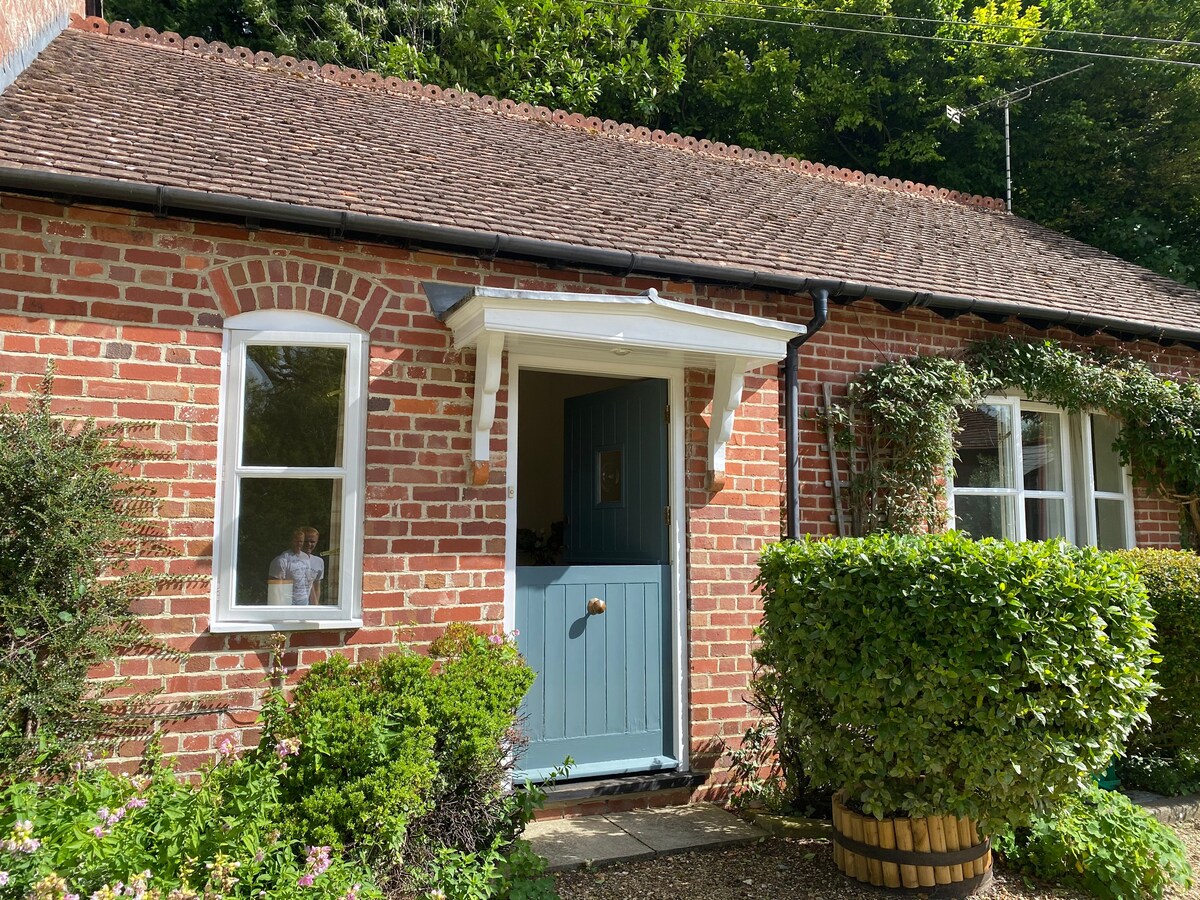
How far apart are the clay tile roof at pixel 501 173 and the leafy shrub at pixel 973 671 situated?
106 inches

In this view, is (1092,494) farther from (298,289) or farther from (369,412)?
(298,289)

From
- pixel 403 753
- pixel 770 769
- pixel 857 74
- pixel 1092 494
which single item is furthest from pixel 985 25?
pixel 403 753

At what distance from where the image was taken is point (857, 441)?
6.59 meters

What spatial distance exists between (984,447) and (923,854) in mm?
3838

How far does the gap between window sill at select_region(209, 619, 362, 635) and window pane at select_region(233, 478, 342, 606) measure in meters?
0.13

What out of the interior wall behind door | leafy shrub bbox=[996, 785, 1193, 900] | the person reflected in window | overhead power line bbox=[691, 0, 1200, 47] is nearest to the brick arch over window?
the person reflected in window

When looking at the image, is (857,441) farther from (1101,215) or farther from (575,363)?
(1101,215)

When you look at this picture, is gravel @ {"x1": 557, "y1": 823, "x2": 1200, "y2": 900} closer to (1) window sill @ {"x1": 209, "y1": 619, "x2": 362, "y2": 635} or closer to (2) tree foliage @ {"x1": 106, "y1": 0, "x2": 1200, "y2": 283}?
(1) window sill @ {"x1": 209, "y1": 619, "x2": 362, "y2": 635}

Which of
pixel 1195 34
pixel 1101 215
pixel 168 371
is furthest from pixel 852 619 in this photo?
pixel 1195 34

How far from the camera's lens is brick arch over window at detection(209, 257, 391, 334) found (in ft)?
15.9

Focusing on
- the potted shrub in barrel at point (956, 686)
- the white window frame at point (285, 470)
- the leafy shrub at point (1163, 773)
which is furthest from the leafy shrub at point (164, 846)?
the leafy shrub at point (1163, 773)

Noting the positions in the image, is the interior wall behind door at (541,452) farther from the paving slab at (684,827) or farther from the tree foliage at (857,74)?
the tree foliage at (857,74)

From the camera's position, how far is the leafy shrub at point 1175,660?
572 cm

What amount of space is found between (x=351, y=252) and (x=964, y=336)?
15.7 feet
